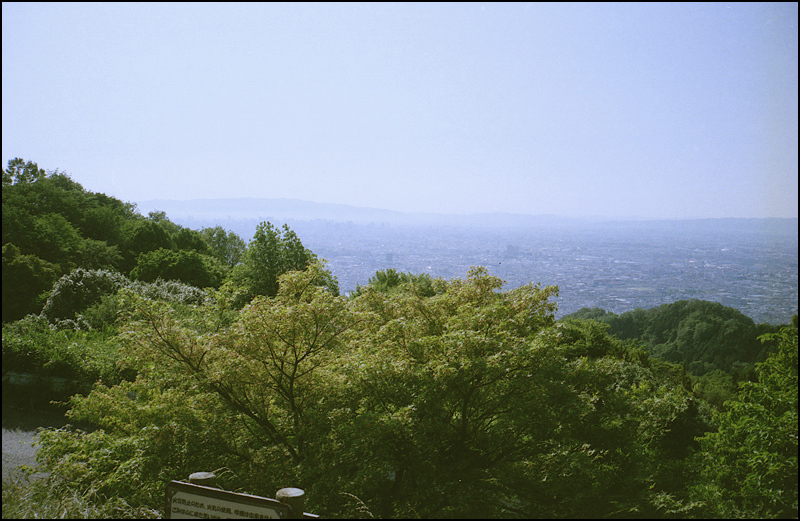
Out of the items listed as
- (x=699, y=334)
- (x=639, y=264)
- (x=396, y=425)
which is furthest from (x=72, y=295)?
(x=639, y=264)

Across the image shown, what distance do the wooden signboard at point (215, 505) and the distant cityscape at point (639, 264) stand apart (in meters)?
13.1

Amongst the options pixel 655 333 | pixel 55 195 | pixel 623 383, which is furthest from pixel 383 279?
pixel 55 195

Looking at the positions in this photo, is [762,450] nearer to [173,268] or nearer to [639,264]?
[173,268]

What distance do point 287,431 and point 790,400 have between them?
6.52m

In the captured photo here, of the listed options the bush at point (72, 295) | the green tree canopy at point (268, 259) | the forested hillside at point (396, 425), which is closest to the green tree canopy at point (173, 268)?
the green tree canopy at point (268, 259)

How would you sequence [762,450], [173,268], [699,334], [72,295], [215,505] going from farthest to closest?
[699,334] < [173,268] < [72,295] < [762,450] < [215,505]

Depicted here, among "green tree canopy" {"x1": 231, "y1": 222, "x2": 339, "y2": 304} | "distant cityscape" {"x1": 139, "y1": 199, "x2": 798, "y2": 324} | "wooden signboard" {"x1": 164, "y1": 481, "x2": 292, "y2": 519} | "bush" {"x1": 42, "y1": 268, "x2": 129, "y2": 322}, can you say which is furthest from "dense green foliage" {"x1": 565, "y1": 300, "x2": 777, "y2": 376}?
"bush" {"x1": 42, "y1": 268, "x2": 129, "y2": 322}

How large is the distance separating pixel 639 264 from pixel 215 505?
69574 mm

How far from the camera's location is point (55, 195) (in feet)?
104

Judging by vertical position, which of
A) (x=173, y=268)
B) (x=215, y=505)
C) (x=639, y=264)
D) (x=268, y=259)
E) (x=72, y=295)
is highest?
(x=268, y=259)

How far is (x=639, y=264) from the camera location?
6397 centimetres

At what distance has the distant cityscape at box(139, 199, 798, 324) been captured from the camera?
2845 cm

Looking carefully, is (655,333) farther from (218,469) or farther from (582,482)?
(218,469)

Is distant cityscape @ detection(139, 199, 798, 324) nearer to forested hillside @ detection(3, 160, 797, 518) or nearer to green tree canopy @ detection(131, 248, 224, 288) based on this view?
green tree canopy @ detection(131, 248, 224, 288)
